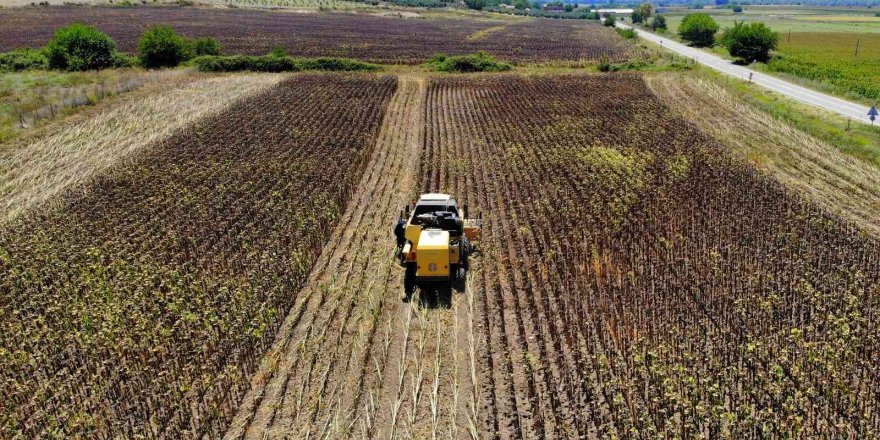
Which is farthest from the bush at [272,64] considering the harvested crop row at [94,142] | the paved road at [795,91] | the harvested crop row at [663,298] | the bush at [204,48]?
the paved road at [795,91]


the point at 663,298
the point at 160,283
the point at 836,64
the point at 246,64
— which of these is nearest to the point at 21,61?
the point at 246,64

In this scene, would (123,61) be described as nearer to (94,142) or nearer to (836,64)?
(94,142)

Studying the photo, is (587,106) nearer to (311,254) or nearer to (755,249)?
(755,249)

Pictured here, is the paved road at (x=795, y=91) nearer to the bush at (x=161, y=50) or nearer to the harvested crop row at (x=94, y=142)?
the harvested crop row at (x=94, y=142)

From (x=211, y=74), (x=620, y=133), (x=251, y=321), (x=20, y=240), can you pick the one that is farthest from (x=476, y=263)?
(x=211, y=74)

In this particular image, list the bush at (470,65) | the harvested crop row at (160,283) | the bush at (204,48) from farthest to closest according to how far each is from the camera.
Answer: the bush at (204,48)
the bush at (470,65)
the harvested crop row at (160,283)

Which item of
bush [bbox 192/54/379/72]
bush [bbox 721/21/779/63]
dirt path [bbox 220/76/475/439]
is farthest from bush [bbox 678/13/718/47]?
dirt path [bbox 220/76/475/439]

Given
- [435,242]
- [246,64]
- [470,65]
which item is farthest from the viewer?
[470,65]
